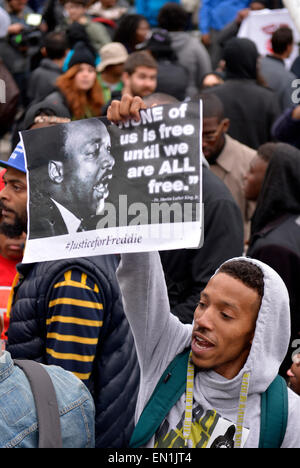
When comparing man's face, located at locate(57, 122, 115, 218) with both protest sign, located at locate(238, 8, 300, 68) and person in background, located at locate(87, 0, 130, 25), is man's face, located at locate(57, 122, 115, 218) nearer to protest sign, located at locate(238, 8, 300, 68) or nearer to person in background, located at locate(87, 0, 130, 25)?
protest sign, located at locate(238, 8, 300, 68)

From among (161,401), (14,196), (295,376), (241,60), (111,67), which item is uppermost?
(111,67)

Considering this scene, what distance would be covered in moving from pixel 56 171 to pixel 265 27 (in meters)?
6.90

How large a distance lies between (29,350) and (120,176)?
1.09m

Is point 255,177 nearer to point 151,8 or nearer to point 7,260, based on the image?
point 7,260

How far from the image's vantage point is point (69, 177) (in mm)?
2580

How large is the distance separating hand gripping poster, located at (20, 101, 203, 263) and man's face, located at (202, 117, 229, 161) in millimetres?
2823

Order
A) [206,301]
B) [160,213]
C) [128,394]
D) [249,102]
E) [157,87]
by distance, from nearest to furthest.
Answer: [160,213]
[206,301]
[128,394]
[249,102]
[157,87]

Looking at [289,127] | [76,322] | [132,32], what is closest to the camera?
[76,322]

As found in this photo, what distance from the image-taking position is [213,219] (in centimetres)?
386

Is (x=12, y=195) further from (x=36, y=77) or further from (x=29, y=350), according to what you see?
(x=36, y=77)

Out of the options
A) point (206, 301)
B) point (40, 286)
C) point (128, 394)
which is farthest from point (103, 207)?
point (128, 394)

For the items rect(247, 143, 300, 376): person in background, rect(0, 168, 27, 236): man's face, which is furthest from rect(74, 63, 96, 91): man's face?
rect(0, 168, 27, 236): man's face

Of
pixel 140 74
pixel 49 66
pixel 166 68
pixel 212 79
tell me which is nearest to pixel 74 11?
pixel 49 66

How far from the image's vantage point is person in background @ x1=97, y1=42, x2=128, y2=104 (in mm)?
8000
